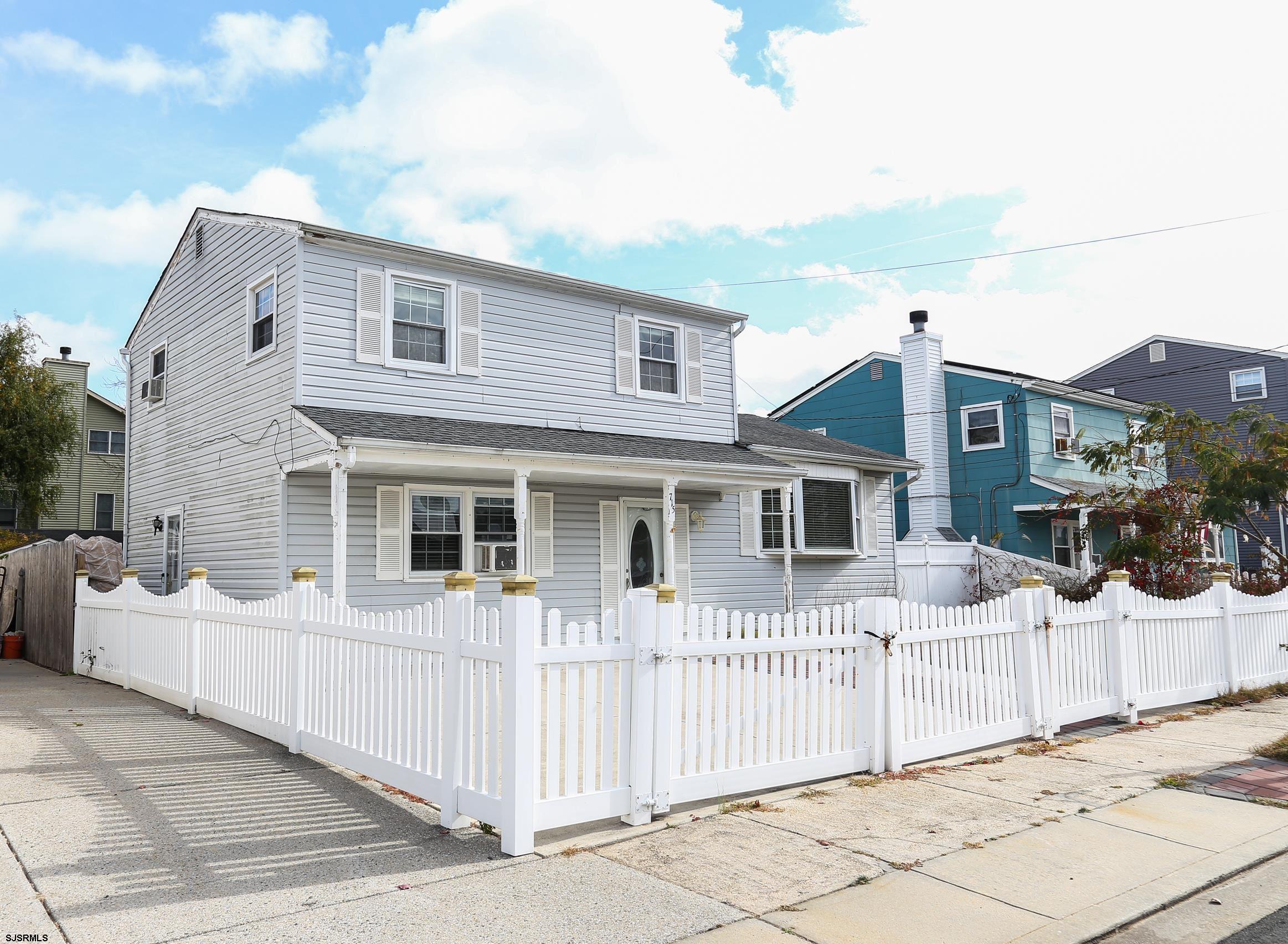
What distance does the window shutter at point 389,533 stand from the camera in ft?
40.5

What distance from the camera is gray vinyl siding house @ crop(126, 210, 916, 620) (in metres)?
12.0

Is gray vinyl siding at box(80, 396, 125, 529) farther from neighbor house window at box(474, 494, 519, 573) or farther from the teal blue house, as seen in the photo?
the teal blue house

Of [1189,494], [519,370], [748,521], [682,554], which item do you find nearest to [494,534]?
[519,370]

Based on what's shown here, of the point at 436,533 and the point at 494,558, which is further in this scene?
the point at 494,558

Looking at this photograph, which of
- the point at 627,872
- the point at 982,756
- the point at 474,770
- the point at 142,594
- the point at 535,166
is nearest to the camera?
the point at 627,872

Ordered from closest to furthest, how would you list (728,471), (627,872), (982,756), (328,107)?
(627,872) → (982,756) → (328,107) → (728,471)

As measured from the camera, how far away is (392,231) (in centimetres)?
1305

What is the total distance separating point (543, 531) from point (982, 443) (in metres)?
14.1

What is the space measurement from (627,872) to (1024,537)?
20917mm

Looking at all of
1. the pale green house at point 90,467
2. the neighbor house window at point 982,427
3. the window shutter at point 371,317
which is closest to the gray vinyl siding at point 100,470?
the pale green house at point 90,467

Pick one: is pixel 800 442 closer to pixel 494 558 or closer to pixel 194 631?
pixel 494 558

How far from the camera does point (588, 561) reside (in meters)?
14.4

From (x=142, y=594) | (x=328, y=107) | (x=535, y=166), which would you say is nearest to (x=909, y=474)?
(x=535, y=166)

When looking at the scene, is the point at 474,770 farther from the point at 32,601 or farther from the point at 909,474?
the point at 909,474
